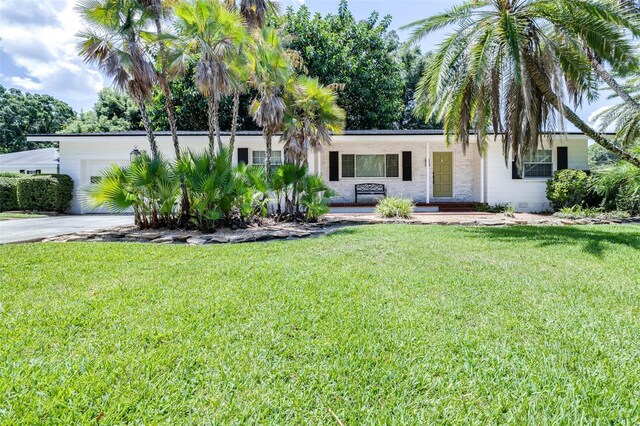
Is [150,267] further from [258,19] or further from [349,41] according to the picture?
[349,41]

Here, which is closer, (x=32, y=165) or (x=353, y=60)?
(x=32, y=165)

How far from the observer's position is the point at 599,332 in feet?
9.23

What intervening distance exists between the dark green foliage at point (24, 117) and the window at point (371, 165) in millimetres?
35136

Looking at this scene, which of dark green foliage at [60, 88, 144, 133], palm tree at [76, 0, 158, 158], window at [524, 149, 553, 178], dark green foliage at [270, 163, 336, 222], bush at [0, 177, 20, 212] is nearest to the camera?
palm tree at [76, 0, 158, 158]

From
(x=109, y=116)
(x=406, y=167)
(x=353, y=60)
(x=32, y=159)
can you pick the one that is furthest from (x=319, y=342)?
(x=109, y=116)

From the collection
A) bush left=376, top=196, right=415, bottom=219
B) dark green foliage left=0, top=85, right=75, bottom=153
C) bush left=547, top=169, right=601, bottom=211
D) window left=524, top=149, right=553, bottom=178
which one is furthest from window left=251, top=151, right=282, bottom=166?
dark green foliage left=0, top=85, right=75, bottom=153

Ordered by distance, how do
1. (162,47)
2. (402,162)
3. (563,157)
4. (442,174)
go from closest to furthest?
(162,47) → (563,157) → (402,162) → (442,174)

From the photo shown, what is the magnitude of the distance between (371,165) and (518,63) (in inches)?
394

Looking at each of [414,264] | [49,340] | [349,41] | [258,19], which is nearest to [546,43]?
[414,264]

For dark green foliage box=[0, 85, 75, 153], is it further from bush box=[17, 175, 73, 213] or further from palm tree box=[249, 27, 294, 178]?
palm tree box=[249, 27, 294, 178]

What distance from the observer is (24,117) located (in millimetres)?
37625

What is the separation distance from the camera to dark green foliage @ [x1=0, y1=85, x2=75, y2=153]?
36.5 meters

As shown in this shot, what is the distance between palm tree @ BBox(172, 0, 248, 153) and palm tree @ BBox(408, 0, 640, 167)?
4.58 m

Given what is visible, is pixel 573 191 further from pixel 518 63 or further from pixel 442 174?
pixel 518 63
